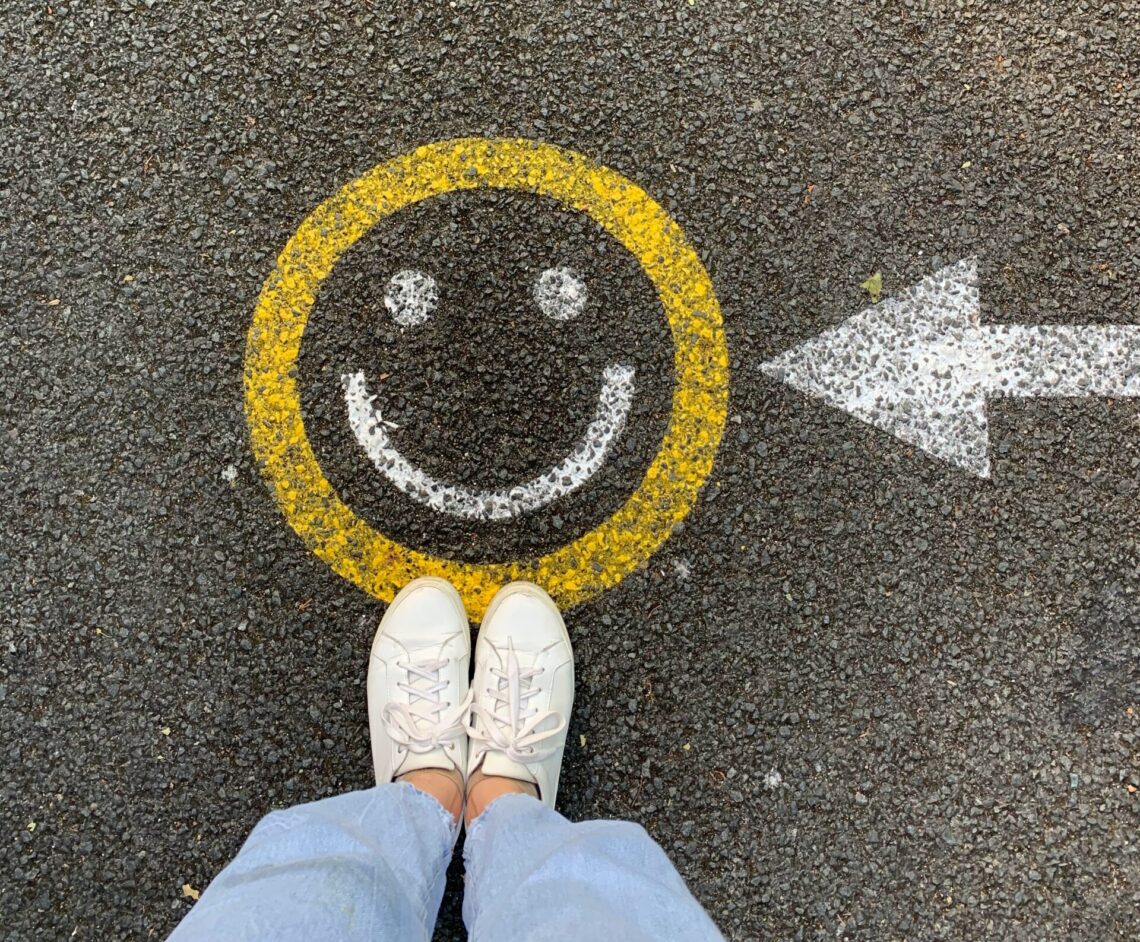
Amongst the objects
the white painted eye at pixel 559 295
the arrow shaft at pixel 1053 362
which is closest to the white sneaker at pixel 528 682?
the white painted eye at pixel 559 295

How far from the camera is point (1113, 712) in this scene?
79.4 inches

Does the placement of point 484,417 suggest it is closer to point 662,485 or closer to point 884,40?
point 662,485

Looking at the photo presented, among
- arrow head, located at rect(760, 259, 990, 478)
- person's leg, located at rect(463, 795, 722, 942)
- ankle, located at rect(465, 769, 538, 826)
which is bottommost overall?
ankle, located at rect(465, 769, 538, 826)

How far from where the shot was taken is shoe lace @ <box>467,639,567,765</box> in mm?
2008

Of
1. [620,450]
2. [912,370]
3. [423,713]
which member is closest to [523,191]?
[620,450]

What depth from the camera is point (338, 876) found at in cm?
153

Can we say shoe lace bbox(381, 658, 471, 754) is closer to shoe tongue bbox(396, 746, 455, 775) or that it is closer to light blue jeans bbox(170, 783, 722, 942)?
shoe tongue bbox(396, 746, 455, 775)

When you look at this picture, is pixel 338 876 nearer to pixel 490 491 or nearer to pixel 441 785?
pixel 441 785

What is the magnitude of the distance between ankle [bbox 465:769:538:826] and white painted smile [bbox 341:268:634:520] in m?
0.70

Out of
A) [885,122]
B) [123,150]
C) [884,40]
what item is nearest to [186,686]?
[123,150]

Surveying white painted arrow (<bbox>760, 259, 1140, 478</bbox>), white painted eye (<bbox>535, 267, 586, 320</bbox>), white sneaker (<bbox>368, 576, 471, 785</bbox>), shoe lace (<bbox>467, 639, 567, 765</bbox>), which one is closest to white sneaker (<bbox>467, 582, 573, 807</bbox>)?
shoe lace (<bbox>467, 639, 567, 765</bbox>)

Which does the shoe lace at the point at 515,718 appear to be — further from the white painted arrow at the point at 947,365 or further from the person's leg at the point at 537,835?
the white painted arrow at the point at 947,365

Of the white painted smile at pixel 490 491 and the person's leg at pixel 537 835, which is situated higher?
the white painted smile at pixel 490 491

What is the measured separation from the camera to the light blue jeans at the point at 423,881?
1437 mm
